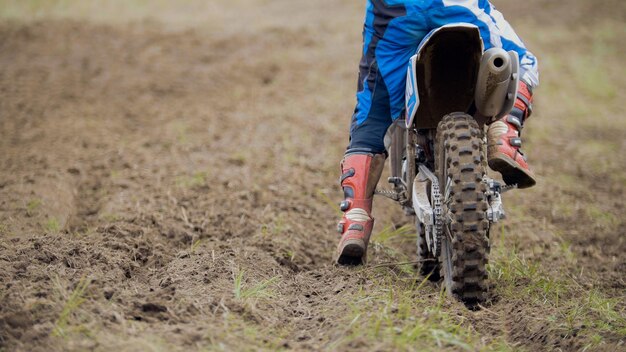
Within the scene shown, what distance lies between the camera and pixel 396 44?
4.29 metres

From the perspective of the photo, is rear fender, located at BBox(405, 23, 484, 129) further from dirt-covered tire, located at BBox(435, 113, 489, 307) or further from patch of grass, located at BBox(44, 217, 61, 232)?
patch of grass, located at BBox(44, 217, 61, 232)

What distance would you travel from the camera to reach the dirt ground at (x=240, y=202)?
346cm

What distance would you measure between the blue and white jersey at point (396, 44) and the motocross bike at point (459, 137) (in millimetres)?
234

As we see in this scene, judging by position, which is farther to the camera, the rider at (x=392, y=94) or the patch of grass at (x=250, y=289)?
the rider at (x=392, y=94)

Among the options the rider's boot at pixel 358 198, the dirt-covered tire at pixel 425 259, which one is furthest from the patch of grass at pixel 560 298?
the rider's boot at pixel 358 198

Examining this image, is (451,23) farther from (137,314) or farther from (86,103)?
(86,103)

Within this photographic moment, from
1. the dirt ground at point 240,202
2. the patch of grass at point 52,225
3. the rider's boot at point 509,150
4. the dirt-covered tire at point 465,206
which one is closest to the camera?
the dirt ground at point 240,202

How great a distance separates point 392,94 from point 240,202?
6.06ft

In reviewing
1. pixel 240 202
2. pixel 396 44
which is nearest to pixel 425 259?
pixel 396 44

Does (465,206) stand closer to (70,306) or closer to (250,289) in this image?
(250,289)

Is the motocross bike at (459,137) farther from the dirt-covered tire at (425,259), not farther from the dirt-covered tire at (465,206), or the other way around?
the dirt-covered tire at (425,259)

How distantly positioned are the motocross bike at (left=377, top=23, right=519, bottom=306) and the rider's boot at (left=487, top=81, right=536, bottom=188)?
3.5 inches

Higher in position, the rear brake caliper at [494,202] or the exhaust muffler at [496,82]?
the exhaust muffler at [496,82]

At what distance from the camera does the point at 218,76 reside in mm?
9883
